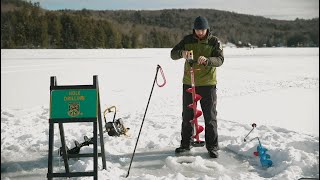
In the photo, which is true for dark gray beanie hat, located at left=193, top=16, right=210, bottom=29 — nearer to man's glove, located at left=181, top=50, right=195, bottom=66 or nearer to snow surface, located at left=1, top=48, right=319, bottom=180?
man's glove, located at left=181, top=50, right=195, bottom=66

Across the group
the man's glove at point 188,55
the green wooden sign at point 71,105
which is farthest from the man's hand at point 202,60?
the green wooden sign at point 71,105

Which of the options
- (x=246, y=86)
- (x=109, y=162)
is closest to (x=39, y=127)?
(x=109, y=162)

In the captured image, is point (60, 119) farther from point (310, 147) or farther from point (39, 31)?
point (39, 31)

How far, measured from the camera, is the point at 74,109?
428 cm

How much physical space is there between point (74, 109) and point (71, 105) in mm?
55

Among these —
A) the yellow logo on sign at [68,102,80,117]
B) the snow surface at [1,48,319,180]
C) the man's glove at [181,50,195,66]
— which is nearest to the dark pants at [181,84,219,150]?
the snow surface at [1,48,319,180]

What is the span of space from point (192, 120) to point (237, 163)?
2.77ft

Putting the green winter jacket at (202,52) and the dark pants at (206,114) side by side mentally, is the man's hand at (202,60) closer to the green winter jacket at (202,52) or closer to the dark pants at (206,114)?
the green winter jacket at (202,52)

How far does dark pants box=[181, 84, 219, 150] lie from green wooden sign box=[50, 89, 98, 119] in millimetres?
1587

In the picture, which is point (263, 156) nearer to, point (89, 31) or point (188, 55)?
point (188, 55)

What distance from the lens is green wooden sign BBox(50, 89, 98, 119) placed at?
4.27m

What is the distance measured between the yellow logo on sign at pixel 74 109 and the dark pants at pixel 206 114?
1.69m

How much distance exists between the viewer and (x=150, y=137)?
20.9ft

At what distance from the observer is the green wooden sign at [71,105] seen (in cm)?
427
